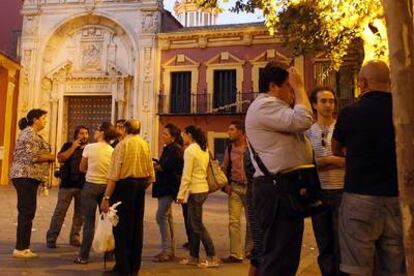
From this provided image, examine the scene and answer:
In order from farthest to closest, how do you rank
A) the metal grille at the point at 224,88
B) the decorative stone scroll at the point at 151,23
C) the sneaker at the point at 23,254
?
the decorative stone scroll at the point at 151,23, the metal grille at the point at 224,88, the sneaker at the point at 23,254

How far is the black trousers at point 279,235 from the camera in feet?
11.0

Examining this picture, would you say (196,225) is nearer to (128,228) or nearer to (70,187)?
(128,228)

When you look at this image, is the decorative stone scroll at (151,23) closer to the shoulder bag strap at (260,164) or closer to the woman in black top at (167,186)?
the woman in black top at (167,186)

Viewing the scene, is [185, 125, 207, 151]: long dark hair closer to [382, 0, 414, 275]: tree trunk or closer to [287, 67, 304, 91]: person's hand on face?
[287, 67, 304, 91]: person's hand on face

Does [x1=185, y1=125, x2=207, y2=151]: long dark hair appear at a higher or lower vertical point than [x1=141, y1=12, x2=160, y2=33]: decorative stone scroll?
lower

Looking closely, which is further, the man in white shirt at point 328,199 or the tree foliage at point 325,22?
the tree foliage at point 325,22

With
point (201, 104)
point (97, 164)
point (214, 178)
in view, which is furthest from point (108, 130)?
point (201, 104)

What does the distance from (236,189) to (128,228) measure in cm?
178

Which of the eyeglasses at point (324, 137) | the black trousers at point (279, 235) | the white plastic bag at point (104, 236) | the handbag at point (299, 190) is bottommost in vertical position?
the white plastic bag at point (104, 236)

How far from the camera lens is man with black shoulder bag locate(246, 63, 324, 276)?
335cm

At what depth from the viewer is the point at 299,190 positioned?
3.36 m

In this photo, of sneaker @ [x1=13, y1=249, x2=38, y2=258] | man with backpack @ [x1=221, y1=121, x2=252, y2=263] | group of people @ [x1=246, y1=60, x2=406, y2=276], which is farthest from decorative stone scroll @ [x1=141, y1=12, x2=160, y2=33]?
group of people @ [x1=246, y1=60, x2=406, y2=276]

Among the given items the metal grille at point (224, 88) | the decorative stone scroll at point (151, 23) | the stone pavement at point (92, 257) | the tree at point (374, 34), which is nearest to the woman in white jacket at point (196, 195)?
the stone pavement at point (92, 257)

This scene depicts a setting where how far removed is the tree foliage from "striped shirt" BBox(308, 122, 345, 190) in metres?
5.39
